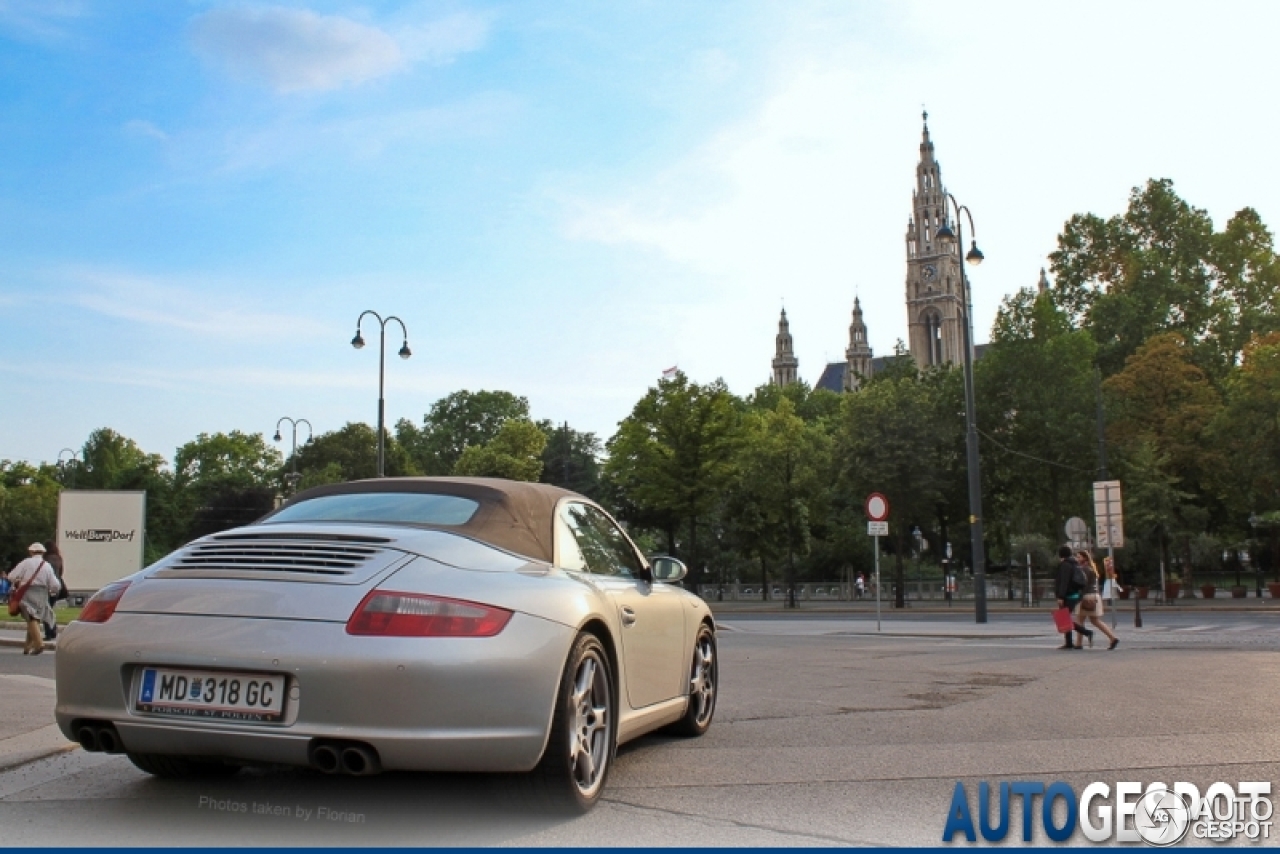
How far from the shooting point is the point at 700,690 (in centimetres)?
745

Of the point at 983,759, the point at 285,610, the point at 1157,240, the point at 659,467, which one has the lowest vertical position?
the point at 983,759

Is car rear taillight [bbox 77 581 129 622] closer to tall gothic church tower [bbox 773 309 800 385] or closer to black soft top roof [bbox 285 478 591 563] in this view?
black soft top roof [bbox 285 478 591 563]

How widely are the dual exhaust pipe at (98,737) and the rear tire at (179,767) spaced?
51cm

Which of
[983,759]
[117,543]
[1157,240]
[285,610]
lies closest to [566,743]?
[285,610]

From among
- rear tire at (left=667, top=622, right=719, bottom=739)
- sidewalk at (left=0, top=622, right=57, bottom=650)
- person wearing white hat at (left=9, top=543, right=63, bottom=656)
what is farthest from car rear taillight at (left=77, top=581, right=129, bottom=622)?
person wearing white hat at (left=9, top=543, right=63, bottom=656)

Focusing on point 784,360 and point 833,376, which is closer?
point 833,376

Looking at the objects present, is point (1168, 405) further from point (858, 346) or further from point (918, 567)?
point (858, 346)

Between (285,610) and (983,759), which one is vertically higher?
(285,610)

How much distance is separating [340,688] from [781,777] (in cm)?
252

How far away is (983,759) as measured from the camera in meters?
6.48

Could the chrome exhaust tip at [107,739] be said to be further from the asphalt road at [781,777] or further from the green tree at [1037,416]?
the green tree at [1037,416]

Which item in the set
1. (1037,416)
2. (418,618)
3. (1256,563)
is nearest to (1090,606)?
(418,618)

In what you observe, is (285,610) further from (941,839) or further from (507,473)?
(507,473)

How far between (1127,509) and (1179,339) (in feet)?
49.7
